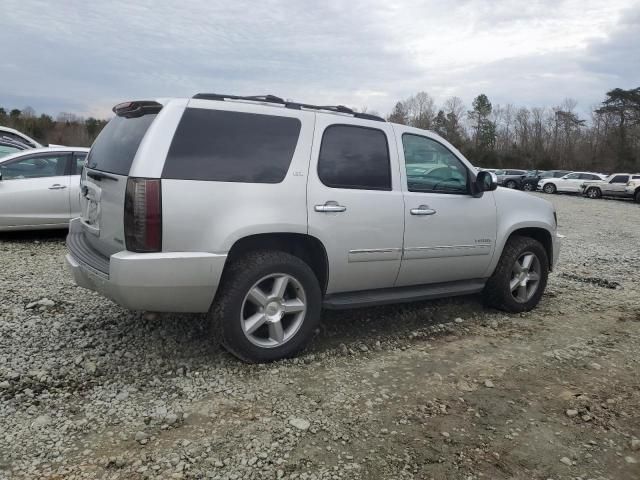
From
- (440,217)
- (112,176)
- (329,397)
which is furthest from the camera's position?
(440,217)

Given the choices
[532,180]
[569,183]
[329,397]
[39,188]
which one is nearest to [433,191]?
[329,397]

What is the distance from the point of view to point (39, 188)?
798cm

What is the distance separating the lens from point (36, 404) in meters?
3.13

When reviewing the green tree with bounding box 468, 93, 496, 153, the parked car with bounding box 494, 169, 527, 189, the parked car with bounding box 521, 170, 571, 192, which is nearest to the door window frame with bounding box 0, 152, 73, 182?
the parked car with bounding box 494, 169, 527, 189

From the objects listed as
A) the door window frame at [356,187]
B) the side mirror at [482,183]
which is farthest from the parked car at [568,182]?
the door window frame at [356,187]

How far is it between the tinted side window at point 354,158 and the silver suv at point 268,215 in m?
0.01

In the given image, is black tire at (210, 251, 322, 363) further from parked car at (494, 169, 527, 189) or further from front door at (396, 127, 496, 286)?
parked car at (494, 169, 527, 189)

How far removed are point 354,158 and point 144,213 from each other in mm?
1714

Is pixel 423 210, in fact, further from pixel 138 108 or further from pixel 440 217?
pixel 138 108

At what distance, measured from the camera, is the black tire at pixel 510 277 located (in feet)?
17.1

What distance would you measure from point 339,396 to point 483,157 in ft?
203

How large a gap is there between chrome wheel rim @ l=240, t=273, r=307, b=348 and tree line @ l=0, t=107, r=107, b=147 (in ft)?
183

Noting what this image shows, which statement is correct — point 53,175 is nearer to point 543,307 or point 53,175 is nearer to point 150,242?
point 150,242

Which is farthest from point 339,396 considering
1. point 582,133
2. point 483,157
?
point 582,133
